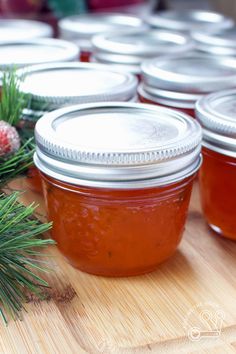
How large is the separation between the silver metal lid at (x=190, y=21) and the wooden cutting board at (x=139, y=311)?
613mm

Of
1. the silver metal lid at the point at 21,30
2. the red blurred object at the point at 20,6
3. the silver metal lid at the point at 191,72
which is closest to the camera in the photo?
the silver metal lid at the point at 191,72

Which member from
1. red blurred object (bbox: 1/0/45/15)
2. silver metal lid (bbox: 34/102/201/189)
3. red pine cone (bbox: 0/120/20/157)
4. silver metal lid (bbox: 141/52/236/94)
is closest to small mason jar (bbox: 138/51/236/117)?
silver metal lid (bbox: 141/52/236/94)

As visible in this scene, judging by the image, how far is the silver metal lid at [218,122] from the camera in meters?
0.58

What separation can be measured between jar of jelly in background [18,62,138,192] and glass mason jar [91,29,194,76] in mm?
84

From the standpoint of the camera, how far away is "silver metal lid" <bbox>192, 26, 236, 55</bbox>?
92cm

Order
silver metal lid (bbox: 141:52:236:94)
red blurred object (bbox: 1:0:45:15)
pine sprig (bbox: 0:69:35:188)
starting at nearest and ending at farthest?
pine sprig (bbox: 0:69:35:188), silver metal lid (bbox: 141:52:236:94), red blurred object (bbox: 1:0:45:15)

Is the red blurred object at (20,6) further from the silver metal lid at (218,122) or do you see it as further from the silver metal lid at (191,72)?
the silver metal lid at (218,122)

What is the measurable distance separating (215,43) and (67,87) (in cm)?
33

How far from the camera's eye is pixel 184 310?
0.51 m

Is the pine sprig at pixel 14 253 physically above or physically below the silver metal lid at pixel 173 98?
below

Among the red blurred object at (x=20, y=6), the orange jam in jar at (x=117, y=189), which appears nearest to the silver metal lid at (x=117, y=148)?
the orange jam in jar at (x=117, y=189)

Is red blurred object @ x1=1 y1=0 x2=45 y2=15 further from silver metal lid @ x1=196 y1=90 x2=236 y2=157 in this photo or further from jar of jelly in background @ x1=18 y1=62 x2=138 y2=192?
silver metal lid @ x1=196 y1=90 x2=236 y2=157

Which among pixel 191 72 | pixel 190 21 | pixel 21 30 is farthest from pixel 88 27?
pixel 191 72

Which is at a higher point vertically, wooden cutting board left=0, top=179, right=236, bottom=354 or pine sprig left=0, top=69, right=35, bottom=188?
pine sprig left=0, top=69, right=35, bottom=188
